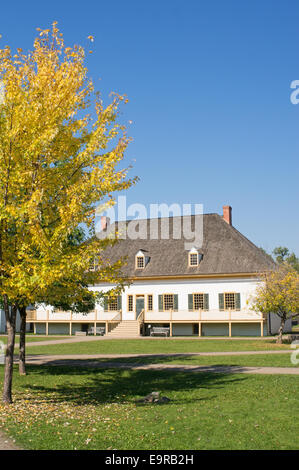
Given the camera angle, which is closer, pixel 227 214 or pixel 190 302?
pixel 190 302

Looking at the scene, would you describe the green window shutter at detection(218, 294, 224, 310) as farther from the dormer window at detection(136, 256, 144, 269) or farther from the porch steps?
the dormer window at detection(136, 256, 144, 269)

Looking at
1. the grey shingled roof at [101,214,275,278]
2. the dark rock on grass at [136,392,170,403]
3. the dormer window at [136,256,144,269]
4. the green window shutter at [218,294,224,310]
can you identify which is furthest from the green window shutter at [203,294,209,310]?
the dark rock on grass at [136,392,170,403]

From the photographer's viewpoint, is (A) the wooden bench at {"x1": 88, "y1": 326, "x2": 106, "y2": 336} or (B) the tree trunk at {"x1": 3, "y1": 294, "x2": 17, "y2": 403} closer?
(B) the tree trunk at {"x1": 3, "y1": 294, "x2": 17, "y2": 403}

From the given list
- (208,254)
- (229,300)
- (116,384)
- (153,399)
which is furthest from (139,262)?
(153,399)

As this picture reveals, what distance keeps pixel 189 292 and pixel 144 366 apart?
20.4m

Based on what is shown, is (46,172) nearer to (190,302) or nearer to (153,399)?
(153,399)

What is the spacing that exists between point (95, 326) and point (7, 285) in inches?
1154

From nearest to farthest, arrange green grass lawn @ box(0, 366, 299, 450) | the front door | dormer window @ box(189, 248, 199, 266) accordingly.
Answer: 1. green grass lawn @ box(0, 366, 299, 450)
2. dormer window @ box(189, 248, 199, 266)
3. the front door

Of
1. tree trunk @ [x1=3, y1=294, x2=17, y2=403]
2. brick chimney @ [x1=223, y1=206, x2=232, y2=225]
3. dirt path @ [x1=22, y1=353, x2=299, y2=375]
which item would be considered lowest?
dirt path @ [x1=22, y1=353, x2=299, y2=375]

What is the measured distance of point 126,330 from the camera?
123 feet

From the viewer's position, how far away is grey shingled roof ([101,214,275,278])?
121 ft

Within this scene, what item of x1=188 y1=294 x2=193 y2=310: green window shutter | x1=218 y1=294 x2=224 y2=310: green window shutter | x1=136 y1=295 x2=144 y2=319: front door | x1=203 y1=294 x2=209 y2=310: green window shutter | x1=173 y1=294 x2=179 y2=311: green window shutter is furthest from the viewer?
x1=136 y1=295 x2=144 y2=319: front door

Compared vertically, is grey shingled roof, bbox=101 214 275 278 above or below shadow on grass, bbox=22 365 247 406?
above

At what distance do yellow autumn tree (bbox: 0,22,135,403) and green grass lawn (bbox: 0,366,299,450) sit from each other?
1896 millimetres
